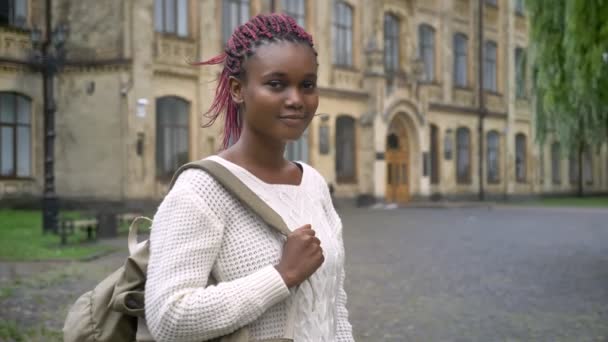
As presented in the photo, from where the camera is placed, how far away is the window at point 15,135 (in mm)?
21094

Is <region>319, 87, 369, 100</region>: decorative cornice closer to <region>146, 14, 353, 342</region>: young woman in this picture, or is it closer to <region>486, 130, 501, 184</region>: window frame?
<region>486, 130, 501, 184</region>: window frame

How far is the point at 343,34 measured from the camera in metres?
28.0

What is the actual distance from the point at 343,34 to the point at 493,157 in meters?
12.4

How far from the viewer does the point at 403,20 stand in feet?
Result: 102

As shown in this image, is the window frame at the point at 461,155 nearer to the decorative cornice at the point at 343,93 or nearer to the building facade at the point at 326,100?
the building facade at the point at 326,100

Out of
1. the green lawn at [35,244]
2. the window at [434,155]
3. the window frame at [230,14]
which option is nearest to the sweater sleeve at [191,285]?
the green lawn at [35,244]

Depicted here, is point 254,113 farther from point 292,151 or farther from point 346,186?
point 346,186

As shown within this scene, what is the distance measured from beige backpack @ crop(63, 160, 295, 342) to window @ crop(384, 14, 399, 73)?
2872 centimetres

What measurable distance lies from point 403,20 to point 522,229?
642 inches

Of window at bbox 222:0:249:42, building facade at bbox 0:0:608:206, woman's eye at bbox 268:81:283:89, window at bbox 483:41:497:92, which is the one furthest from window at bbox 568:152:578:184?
woman's eye at bbox 268:81:283:89

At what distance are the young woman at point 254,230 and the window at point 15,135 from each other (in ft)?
68.9

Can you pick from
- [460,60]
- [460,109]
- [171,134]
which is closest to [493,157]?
[460,109]

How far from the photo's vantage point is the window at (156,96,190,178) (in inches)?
861

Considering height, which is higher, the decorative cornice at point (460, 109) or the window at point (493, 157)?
the decorative cornice at point (460, 109)
